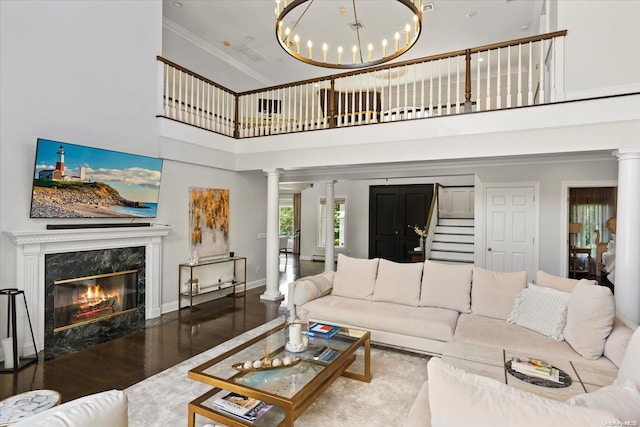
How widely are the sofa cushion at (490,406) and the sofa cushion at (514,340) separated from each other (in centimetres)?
199

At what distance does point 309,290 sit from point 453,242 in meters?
5.70

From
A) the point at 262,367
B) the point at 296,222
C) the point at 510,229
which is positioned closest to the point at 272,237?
the point at 262,367

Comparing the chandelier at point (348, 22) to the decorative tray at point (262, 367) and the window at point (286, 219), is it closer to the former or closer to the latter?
the decorative tray at point (262, 367)

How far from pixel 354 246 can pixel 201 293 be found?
6.66 meters

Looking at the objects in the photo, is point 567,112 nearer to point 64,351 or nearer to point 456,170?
point 456,170

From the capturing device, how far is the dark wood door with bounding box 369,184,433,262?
34.7ft

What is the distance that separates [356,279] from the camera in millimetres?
4613

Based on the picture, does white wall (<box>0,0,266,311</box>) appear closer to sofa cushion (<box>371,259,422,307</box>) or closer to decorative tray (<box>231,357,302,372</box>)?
decorative tray (<box>231,357,302,372</box>)

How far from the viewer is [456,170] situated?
695cm

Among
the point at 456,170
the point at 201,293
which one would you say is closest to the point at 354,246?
the point at 456,170

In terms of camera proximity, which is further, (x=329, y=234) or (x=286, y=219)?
(x=286, y=219)

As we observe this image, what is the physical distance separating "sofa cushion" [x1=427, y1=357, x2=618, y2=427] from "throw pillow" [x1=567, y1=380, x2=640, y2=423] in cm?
29

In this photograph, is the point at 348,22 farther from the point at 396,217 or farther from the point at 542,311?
the point at 396,217

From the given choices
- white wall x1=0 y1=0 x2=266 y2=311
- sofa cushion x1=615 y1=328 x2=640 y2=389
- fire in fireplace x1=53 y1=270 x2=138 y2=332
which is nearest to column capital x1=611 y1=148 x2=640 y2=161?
sofa cushion x1=615 y1=328 x2=640 y2=389
